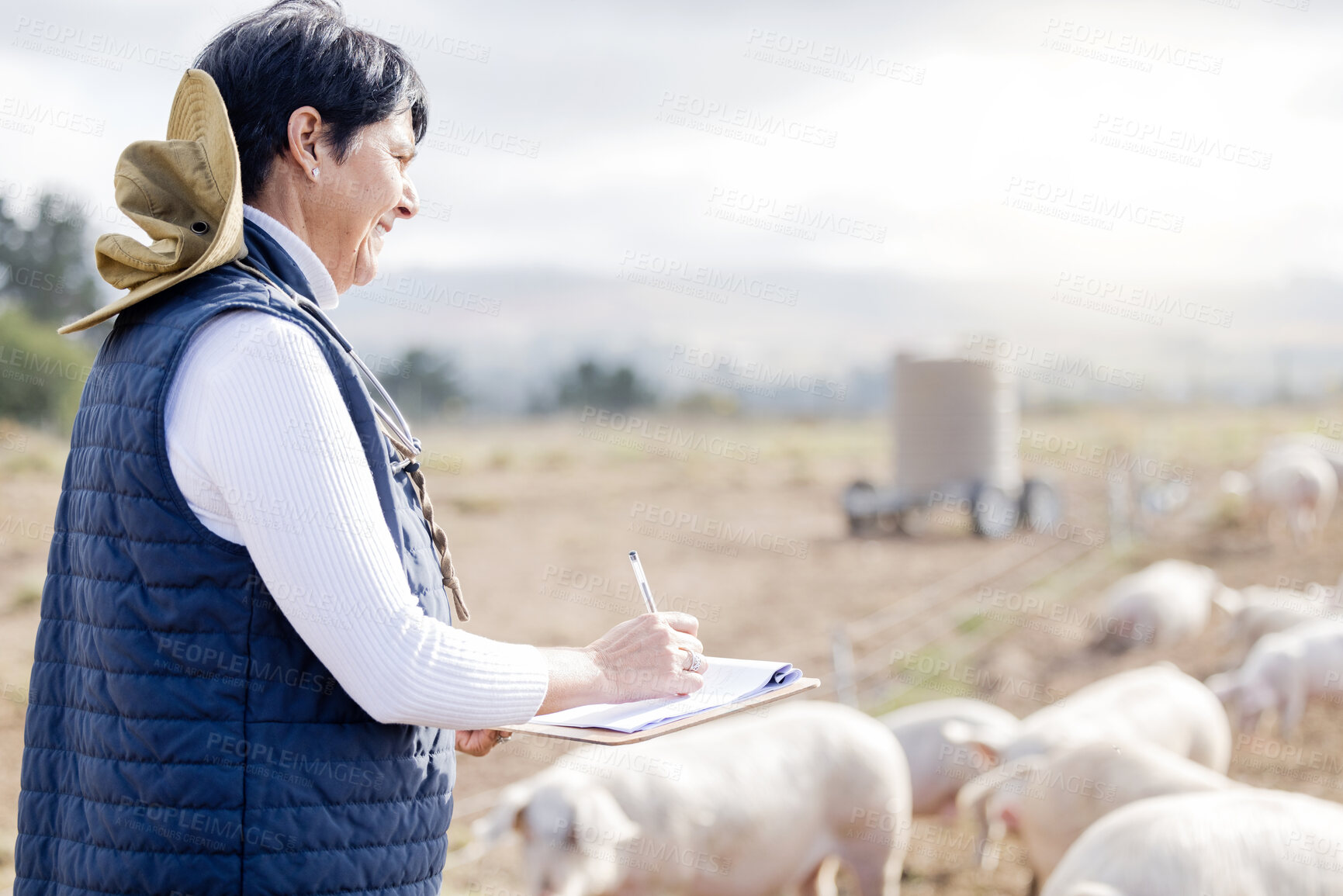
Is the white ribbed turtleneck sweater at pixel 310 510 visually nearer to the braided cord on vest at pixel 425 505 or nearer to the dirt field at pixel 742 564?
the braided cord on vest at pixel 425 505

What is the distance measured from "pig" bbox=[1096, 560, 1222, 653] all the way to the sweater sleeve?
908 centimetres

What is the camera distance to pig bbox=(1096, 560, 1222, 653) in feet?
30.6

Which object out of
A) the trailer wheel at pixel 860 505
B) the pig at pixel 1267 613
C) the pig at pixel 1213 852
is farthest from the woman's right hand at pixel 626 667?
the trailer wheel at pixel 860 505

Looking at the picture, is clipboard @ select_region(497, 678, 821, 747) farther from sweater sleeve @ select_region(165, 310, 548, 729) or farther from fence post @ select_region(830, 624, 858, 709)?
fence post @ select_region(830, 624, 858, 709)

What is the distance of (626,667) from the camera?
59.0 inches

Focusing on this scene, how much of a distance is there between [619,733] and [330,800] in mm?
379

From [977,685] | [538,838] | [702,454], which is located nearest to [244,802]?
[538,838]

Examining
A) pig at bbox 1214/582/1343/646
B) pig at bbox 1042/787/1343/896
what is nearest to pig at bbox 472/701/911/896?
pig at bbox 1042/787/1343/896

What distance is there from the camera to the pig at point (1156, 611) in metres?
9.32

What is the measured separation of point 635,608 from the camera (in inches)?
481

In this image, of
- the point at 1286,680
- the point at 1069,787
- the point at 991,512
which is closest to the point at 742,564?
the point at 991,512

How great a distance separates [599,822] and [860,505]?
12.4 meters

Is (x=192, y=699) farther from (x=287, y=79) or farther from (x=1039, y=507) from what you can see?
(x=1039, y=507)

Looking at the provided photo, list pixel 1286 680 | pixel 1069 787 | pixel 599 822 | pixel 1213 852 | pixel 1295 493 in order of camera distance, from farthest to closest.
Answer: pixel 1295 493, pixel 1286 680, pixel 1069 787, pixel 599 822, pixel 1213 852
